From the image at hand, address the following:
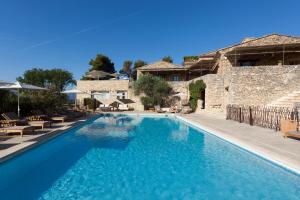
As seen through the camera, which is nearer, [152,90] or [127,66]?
[152,90]

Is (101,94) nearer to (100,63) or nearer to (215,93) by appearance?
(215,93)

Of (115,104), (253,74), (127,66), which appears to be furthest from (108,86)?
(127,66)

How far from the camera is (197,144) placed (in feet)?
29.4

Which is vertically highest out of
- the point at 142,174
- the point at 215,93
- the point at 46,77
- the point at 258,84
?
the point at 46,77

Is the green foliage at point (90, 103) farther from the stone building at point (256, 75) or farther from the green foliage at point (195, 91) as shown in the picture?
the stone building at point (256, 75)

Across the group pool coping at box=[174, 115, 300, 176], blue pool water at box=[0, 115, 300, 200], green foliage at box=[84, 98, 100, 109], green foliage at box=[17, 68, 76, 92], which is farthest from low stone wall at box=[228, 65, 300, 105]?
green foliage at box=[17, 68, 76, 92]

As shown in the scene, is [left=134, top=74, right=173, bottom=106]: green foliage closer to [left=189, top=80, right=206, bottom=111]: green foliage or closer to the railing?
[left=189, top=80, right=206, bottom=111]: green foliage

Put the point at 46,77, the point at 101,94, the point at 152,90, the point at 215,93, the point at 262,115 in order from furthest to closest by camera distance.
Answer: the point at 46,77, the point at 101,94, the point at 152,90, the point at 215,93, the point at 262,115

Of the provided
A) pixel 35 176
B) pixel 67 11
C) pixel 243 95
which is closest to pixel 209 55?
pixel 243 95

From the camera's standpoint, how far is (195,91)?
22484mm

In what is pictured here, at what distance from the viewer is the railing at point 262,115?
31.6ft

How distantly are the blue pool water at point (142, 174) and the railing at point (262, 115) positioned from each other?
354cm

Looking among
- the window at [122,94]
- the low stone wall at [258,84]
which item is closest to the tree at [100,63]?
the window at [122,94]

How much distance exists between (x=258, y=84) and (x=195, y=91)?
Answer: 22.8ft
